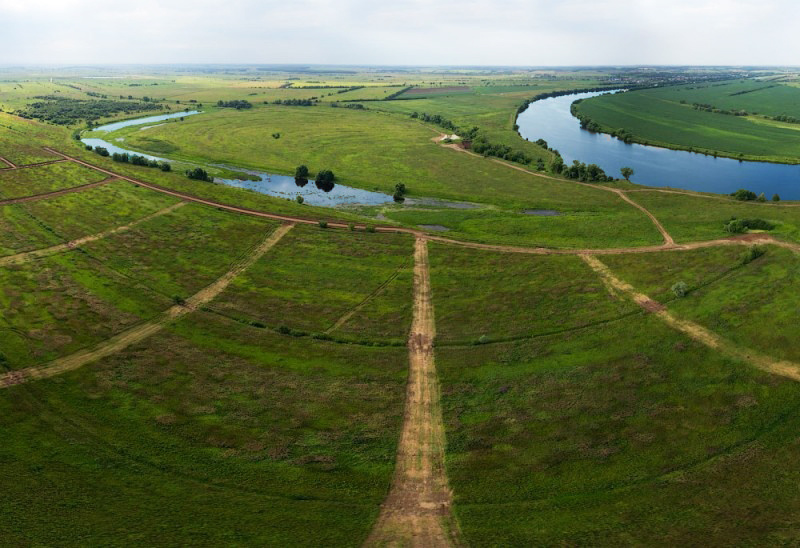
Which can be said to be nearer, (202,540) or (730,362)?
(202,540)

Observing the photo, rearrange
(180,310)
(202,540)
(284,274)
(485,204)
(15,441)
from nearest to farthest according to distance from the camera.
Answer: (202,540) < (15,441) < (180,310) < (284,274) < (485,204)

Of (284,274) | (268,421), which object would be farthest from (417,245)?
(268,421)

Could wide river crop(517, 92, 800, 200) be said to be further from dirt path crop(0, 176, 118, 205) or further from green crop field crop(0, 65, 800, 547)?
dirt path crop(0, 176, 118, 205)

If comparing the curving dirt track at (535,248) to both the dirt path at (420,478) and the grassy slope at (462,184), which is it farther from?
the dirt path at (420,478)

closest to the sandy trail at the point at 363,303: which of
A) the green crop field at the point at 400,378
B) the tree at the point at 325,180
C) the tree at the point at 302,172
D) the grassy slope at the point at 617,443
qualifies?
the green crop field at the point at 400,378

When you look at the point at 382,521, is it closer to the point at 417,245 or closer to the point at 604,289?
the point at 604,289
